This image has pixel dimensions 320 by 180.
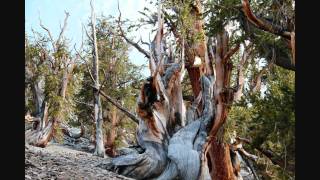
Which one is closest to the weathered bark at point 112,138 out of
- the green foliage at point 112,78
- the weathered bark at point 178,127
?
the green foliage at point 112,78

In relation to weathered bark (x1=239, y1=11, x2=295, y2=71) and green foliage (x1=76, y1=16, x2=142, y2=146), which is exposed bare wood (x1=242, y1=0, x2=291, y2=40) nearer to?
weathered bark (x1=239, y1=11, x2=295, y2=71)

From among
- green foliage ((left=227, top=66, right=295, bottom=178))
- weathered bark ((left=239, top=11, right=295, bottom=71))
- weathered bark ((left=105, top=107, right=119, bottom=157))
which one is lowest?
weathered bark ((left=105, top=107, right=119, bottom=157))

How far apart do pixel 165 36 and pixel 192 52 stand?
2.65 feet

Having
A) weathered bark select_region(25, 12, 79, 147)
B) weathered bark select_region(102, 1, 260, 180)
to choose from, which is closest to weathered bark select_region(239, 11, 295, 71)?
weathered bark select_region(102, 1, 260, 180)

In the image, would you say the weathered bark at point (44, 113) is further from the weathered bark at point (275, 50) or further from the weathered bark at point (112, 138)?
the weathered bark at point (275, 50)

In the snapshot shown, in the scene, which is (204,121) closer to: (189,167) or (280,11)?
(189,167)

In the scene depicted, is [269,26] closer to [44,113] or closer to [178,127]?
[178,127]

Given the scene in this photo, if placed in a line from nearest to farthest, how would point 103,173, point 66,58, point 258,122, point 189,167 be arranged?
point 258,122
point 103,173
point 189,167
point 66,58

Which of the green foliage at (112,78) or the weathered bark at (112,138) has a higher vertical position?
the green foliage at (112,78)

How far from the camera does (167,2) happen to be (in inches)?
428

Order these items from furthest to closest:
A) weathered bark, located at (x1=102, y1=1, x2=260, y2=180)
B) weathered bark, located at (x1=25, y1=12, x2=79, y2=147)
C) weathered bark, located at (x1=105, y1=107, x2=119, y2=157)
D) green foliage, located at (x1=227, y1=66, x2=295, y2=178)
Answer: weathered bark, located at (x1=105, y1=107, x2=119, y2=157)
weathered bark, located at (x1=25, y1=12, x2=79, y2=147)
weathered bark, located at (x1=102, y1=1, x2=260, y2=180)
green foliage, located at (x1=227, y1=66, x2=295, y2=178)
